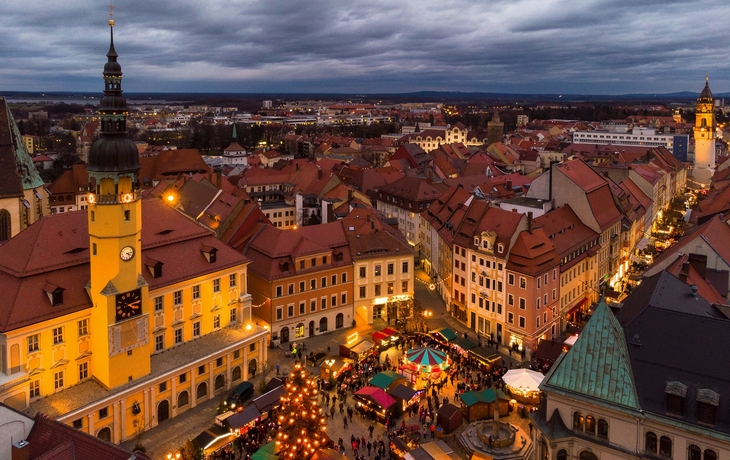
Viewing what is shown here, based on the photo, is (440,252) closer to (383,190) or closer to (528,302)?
(528,302)

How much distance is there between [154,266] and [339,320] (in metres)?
20.5

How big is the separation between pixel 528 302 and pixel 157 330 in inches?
1160

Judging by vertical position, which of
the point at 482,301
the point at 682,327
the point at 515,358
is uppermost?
the point at 682,327

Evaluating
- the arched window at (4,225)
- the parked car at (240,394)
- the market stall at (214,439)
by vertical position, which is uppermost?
the arched window at (4,225)

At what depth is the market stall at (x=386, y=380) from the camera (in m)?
43.4

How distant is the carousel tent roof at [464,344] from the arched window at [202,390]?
19971 millimetres

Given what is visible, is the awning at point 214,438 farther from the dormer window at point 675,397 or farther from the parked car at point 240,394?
the dormer window at point 675,397

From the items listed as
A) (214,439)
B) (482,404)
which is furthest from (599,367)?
(214,439)

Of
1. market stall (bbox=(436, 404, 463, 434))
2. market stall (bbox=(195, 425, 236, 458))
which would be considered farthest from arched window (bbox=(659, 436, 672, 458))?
market stall (bbox=(195, 425, 236, 458))

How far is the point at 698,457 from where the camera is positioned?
26.7 meters

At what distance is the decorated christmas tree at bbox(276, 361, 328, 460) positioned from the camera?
33594 mm

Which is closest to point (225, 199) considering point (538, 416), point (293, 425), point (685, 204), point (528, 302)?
point (528, 302)

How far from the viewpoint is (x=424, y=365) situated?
45500 millimetres

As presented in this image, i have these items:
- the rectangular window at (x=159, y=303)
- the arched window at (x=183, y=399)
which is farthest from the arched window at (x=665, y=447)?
the rectangular window at (x=159, y=303)
